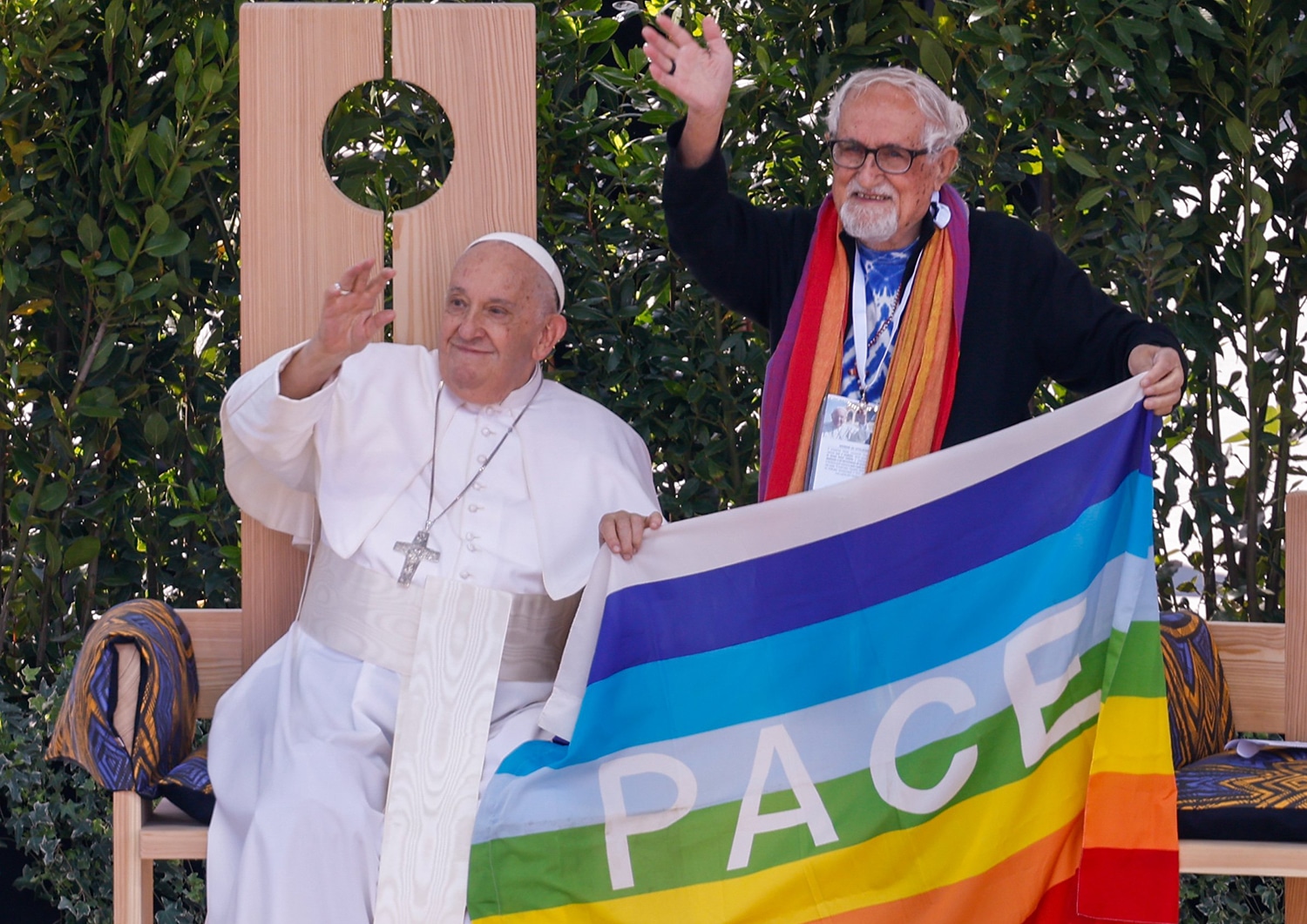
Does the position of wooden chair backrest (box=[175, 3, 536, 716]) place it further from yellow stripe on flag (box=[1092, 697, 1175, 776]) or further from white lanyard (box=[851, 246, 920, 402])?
yellow stripe on flag (box=[1092, 697, 1175, 776])

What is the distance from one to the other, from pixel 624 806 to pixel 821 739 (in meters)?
0.41

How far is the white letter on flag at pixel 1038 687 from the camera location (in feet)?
10.6

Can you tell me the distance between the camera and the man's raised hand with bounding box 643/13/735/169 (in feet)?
11.2

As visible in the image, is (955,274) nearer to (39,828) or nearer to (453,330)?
(453,330)

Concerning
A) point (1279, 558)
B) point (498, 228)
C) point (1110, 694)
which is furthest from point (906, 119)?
point (1279, 558)

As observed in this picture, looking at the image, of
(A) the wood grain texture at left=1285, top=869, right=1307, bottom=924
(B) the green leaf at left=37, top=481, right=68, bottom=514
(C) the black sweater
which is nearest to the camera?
(C) the black sweater

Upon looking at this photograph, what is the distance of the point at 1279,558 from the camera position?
4492 mm

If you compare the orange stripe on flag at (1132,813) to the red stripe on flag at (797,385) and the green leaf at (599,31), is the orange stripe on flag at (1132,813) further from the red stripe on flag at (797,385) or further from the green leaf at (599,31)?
the green leaf at (599,31)

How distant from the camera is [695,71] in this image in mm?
3453

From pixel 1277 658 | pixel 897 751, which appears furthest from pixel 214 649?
pixel 1277 658

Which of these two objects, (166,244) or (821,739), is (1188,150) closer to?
(821,739)

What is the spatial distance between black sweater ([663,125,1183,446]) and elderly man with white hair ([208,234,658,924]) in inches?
13.7

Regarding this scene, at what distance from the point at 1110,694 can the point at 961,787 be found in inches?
13.8

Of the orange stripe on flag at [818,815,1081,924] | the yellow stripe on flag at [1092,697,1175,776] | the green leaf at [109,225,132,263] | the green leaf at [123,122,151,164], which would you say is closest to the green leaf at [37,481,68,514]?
the green leaf at [109,225,132,263]
